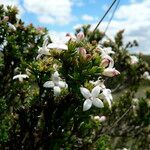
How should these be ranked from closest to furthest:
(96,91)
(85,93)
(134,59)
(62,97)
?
(85,93) < (96,91) < (62,97) < (134,59)

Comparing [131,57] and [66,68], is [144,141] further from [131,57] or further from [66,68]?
[66,68]

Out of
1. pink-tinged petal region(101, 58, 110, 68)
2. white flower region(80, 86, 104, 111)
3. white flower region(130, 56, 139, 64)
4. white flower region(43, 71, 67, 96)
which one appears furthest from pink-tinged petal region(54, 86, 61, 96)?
white flower region(130, 56, 139, 64)

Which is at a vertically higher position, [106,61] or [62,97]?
[106,61]

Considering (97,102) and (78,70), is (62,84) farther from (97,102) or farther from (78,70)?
(97,102)

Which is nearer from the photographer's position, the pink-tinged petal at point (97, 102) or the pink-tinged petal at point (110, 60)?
the pink-tinged petal at point (97, 102)

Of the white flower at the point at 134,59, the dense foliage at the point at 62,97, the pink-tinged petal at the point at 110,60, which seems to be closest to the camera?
the dense foliage at the point at 62,97

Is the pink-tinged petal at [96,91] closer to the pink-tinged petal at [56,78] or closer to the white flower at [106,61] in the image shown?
the white flower at [106,61]

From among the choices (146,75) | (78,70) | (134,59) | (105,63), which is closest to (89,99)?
(78,70)

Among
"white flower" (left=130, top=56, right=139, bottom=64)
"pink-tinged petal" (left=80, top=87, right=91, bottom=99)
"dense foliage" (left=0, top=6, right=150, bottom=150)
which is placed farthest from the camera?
"white flower" (left=130, top=56, right=139, bottom=64)

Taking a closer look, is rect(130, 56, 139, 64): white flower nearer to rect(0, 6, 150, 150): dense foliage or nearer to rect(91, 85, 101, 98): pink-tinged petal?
rect(0, 6, 150, 150): dense foliage

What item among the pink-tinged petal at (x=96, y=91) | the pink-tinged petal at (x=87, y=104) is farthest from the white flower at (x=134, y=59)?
the pink-tinged petal at (x=87, y=104)

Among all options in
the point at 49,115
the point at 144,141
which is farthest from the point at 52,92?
the point at 144,141
